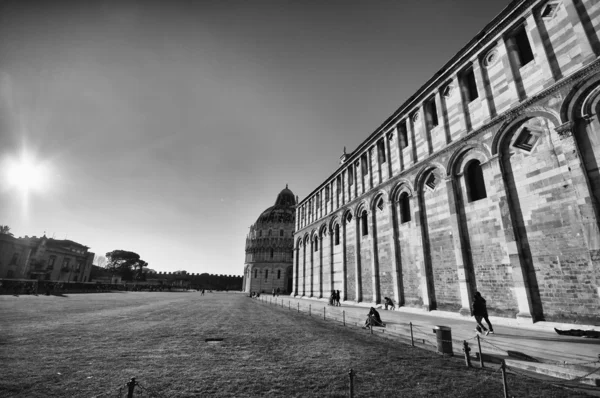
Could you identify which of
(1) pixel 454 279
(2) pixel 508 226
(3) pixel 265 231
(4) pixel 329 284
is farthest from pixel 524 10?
(3) pixel 265 231

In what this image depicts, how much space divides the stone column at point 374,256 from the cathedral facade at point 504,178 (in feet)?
0.33

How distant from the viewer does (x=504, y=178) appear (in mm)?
11484

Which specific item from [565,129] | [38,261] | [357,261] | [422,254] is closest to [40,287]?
[38,261]

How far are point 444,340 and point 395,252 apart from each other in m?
10.3

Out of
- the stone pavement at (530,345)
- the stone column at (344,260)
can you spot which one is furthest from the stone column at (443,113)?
the stone column at (344,260)

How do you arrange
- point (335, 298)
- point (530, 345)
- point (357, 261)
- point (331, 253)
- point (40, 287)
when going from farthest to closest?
point (40, 287)
point (331, 253)
point (357, 261)
point (335, 298)
point (530, 345)

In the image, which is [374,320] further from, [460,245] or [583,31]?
[583,31]

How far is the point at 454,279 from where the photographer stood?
43.9 ft

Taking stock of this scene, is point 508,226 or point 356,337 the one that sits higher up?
point 508,226

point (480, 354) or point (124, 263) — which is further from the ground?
point (124, 263)

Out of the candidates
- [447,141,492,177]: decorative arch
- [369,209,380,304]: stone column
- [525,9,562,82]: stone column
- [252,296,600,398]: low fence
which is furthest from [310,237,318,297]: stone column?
[525,9,562,82]: stone column

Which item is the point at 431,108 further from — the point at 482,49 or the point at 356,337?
the point at 356,337

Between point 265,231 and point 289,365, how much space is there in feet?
200

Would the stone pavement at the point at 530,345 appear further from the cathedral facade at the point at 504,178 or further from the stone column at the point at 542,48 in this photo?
the stone column at the point at 542,48
